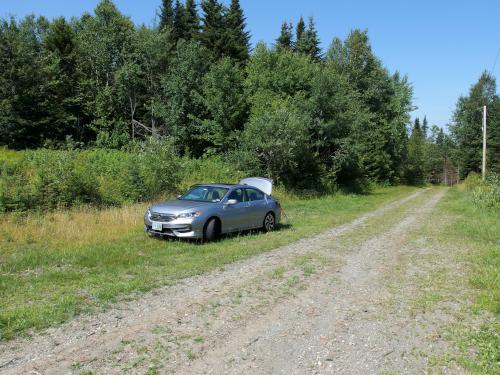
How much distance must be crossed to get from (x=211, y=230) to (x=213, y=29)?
39303 mm

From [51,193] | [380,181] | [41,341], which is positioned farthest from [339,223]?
[380,181]

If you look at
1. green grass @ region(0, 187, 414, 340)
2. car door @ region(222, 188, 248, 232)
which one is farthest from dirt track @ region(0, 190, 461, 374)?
car door @ region(222, 188, 248, 232)

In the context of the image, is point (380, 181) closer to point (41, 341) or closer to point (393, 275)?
point (393, 275)

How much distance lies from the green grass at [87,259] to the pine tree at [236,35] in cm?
3456

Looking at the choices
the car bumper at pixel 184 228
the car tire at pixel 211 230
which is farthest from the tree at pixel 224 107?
the car bumper at pixel 184 228

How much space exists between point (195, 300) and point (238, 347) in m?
1.80

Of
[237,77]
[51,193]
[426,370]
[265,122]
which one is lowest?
[426,370]

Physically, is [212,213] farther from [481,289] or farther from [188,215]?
[481,289]

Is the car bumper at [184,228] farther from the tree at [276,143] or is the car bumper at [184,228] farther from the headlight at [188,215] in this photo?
the tree at [276,143]

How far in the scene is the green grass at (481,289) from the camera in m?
4.59

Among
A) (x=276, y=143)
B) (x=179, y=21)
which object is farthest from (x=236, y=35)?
(x=276, y=143)

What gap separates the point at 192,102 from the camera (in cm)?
3650

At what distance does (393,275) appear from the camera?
825 centimetres

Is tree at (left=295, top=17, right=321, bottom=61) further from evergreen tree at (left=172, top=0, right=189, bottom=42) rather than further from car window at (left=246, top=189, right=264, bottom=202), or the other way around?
car window at (left=246, top=189, right=264, bottom=202)
